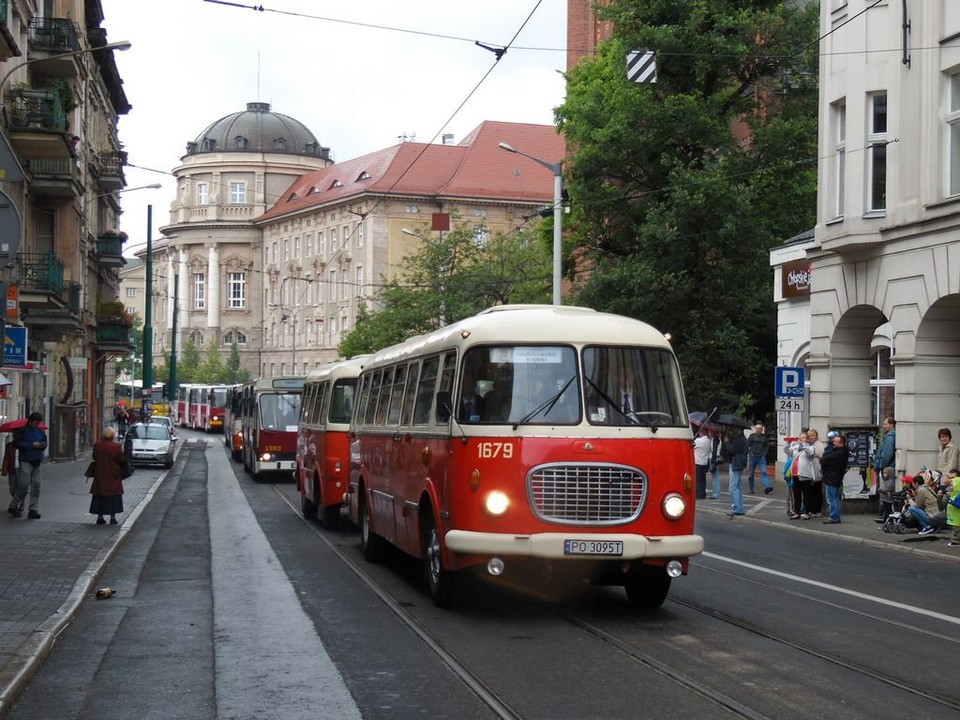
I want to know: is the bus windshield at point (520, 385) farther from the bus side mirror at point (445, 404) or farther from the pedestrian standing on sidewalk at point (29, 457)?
the pedestrian standing on sidewalk at point (29, 457)

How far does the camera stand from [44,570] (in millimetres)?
15906

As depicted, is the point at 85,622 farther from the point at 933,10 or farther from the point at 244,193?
the point at 244,193

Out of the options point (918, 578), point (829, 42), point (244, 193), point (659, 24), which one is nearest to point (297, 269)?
point (244, 193)

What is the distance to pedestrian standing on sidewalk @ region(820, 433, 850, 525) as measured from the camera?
25641mm

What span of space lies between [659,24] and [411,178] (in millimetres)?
68064

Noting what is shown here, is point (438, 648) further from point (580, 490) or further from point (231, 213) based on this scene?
point (231, 213)

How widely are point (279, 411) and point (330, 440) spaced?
660 inches

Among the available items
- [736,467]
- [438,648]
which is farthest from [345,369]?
[438,648]

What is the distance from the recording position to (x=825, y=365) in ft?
94.9

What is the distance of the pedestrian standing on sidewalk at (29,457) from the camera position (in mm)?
23391

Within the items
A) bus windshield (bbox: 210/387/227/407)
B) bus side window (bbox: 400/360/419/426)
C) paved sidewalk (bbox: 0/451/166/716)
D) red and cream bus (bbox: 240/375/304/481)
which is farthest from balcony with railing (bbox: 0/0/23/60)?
bus windshield (bbox: 210/387/227/407)

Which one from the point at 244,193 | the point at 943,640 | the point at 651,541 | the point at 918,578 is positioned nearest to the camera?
the point at 943,640

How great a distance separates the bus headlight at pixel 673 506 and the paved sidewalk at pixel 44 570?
16.2 feet

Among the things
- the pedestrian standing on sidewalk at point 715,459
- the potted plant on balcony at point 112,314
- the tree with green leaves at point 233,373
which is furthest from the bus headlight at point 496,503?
the tree with green leaves at point 233,373
